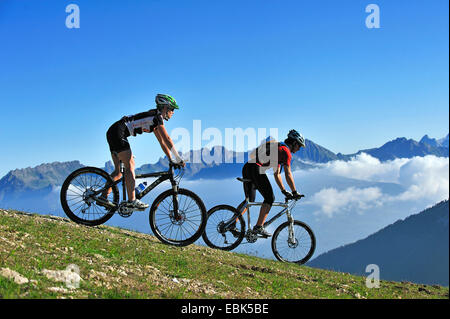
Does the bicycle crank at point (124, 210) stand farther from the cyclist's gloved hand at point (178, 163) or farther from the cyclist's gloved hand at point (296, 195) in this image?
the cyclist's gloved hand at point (296, 195)

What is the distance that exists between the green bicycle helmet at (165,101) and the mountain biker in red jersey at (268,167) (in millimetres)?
3500

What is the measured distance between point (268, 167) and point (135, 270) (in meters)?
6.15

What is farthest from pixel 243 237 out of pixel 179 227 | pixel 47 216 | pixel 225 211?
pixel 47 216

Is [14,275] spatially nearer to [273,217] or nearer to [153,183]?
[153,183]

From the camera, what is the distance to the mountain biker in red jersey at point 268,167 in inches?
527

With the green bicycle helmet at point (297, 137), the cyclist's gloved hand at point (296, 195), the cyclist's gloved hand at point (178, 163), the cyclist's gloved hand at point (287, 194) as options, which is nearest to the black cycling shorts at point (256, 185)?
the cyclist's gloved hand at point (287, 194)

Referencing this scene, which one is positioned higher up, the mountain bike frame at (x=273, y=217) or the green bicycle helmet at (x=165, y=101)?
the green bicycle helmet at (x=165, y=101)

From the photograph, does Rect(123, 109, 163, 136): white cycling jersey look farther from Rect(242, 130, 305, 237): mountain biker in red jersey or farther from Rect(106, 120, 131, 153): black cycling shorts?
Rect(242, 130, 305, 237): mountain biker in red jersey

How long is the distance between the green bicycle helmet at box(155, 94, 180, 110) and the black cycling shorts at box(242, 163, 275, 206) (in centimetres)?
362

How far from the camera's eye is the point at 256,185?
13.7 metres

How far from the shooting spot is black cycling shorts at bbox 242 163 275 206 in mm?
13454
